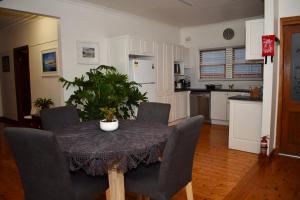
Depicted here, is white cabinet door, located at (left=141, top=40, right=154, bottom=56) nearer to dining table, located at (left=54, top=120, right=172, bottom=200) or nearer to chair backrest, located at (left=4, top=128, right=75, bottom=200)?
dining table, located at (left=54, top=120, right=172, bottom=200)

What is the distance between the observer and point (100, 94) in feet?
12.4

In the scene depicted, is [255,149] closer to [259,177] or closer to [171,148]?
[259,177]

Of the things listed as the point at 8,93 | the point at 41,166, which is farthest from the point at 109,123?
the point at 8,93

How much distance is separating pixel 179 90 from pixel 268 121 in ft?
9.13

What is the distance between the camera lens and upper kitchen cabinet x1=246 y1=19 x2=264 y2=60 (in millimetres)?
3607

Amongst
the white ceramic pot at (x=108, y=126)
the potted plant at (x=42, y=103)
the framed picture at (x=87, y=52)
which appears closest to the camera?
the white ceramic pot at (x=108, y=126)

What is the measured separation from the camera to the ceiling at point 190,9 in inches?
166

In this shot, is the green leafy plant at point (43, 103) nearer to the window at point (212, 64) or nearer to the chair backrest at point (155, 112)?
the chair backrest at point (155, 112)

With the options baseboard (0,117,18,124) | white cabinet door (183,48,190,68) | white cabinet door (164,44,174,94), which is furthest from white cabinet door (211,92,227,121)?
baseboard (0,117,18,124)

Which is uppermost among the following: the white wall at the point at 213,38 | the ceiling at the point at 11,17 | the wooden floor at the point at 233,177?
the ceiling at the point at 11,17

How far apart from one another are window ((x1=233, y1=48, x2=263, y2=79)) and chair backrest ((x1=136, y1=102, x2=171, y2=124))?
3.84 m

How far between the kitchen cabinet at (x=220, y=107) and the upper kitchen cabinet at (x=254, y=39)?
184cm

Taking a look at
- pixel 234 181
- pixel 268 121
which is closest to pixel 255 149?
pixel 268 121

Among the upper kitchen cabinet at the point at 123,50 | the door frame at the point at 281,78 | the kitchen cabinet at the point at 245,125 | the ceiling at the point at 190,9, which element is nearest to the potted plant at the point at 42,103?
the upper kitchen cabinet at the point at 123,50
